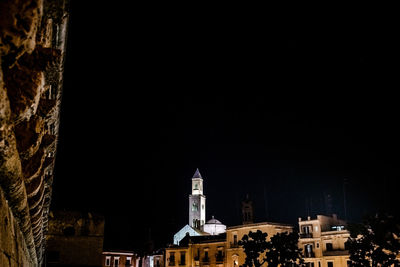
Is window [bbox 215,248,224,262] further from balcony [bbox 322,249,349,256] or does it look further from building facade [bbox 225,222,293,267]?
balcony [bbox 322,249,349,256]

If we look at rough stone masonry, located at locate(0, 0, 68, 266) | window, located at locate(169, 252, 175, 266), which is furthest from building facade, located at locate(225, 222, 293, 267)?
rough stone masonry, located at locate(0, 0, 68, 266)

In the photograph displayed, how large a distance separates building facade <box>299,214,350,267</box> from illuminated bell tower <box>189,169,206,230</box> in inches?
1976

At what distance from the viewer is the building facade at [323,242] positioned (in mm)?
53938

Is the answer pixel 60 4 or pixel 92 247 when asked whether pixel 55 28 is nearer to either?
pixel 60 4

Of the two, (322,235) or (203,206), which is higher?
(203,206)

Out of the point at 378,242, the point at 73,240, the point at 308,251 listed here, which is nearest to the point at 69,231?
the point at 73,240

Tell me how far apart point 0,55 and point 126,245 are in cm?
7790

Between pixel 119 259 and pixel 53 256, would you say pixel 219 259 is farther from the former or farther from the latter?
pixel 53 256

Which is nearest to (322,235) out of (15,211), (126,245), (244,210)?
(244,210)

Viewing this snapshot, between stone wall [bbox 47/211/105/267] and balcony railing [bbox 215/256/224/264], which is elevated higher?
stone wall [bbox 47/211/105/267]

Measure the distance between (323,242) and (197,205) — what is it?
58637 millimetres

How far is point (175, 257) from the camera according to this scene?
71250 millimetres

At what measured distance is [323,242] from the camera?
5616 centimetres

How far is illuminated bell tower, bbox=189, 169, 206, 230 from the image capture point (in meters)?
109
